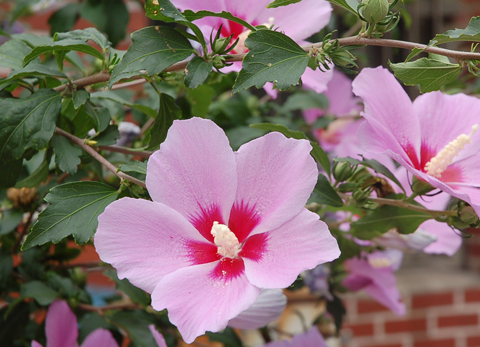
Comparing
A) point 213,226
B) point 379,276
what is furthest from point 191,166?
point 379,276

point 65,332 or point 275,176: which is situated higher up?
point 275,176

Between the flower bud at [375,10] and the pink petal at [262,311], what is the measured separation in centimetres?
26

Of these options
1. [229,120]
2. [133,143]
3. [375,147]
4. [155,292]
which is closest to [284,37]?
[375,147]

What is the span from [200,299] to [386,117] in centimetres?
23

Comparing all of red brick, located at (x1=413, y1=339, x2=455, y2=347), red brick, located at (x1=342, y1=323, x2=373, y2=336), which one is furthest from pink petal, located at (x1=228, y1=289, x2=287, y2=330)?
red brick, located at (x1=413, y1=339, x2=455, y2=347)

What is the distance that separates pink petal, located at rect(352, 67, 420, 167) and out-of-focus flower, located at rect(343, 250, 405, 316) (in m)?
0.35

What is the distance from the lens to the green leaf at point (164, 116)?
473 millimetres

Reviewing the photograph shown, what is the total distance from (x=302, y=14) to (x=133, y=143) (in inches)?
11.8

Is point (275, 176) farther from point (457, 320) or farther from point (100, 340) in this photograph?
point (457, 320)

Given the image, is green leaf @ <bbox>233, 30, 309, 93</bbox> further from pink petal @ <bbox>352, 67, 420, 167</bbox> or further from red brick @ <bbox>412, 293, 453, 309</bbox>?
red brick @ <bbox>412, 293, 453, 309</bbox>

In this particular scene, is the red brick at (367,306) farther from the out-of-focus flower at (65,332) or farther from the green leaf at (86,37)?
the green leaf at (86,37)

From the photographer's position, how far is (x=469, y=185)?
17.1 inches

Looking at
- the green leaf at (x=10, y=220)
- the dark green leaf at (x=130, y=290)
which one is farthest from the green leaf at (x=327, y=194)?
the green leaf at (x=10, y=220)

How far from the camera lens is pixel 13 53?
1.54ft
